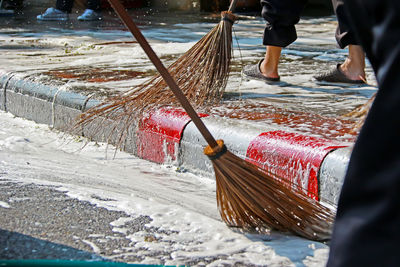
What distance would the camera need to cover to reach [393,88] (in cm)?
81

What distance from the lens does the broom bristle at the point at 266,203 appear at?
2047mm

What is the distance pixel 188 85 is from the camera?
132 inches

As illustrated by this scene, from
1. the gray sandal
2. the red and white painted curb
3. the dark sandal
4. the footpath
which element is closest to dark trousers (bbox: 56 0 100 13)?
the footpath

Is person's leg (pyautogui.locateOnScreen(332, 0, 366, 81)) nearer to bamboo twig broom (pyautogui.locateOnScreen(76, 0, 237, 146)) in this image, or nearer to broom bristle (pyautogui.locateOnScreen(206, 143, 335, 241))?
bamboo twig broom (pyautogui.locateOnScreen(76, 0, 237, 146))

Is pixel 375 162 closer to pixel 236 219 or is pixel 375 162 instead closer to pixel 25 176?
pixel 236 219

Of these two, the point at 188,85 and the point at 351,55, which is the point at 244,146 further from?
the point at 351,55

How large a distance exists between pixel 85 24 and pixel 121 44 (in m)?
2.82

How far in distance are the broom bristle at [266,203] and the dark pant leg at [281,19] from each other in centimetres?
208

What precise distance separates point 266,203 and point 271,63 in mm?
2109

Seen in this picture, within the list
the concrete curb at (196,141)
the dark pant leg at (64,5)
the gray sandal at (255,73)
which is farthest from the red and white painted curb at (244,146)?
the dark pant leg at (64,5)

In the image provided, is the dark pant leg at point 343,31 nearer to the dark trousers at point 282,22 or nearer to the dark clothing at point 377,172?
the dark trousers at point 282,22

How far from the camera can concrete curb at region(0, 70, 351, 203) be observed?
2.27 meters

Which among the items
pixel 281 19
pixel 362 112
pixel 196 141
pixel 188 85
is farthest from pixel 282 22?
pixel 362 112

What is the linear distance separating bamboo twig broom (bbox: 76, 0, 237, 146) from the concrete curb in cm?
9
